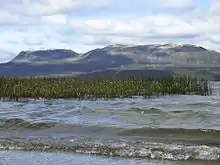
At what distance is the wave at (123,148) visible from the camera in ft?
44.0

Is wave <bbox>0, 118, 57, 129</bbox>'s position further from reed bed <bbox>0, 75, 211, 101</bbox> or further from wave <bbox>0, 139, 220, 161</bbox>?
reed bed <bbox>0, 75, 211, 101</bbox>

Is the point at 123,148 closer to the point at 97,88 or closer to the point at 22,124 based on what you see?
the point at 22,124

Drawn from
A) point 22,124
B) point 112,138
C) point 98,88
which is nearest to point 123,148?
point 112,138

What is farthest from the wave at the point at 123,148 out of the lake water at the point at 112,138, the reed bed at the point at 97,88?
the reed bed at the point at 97,88

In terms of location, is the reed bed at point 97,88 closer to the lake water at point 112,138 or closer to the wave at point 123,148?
the lake water at point 112,138

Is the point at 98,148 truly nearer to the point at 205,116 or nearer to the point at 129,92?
the point at 205,116

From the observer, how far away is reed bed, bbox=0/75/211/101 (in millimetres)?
39875

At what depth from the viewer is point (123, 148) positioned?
48.5 feet

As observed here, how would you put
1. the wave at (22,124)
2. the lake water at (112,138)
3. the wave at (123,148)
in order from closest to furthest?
the lake water at (112,138)
the wave at (123,148)
the wave at (22,124)

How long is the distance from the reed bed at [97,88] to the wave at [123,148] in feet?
73.6

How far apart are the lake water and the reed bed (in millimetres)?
11246

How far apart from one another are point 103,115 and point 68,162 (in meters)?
14.2

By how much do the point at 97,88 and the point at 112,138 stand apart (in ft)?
80.1

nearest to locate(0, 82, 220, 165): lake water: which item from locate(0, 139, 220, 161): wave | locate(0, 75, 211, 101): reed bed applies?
locate(0, 139, 220, 161): wave
